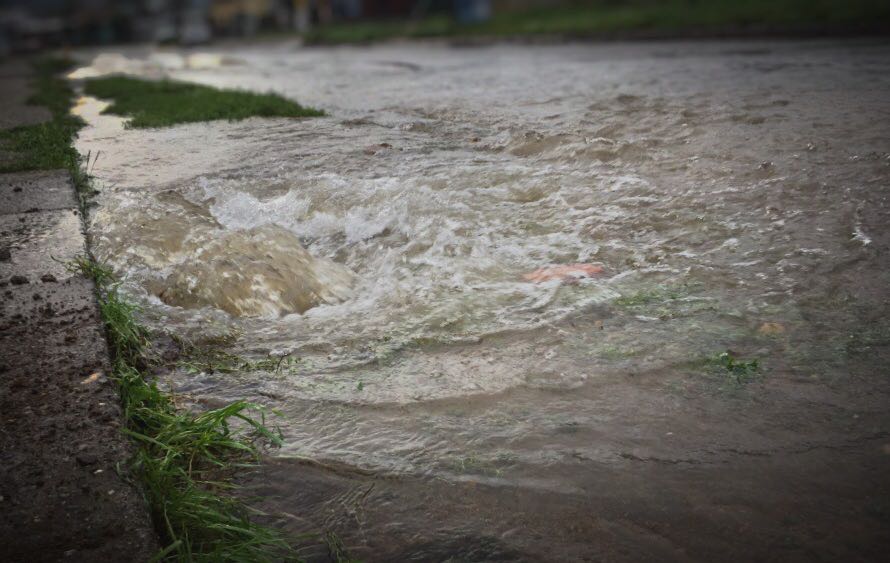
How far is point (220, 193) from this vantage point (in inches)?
171

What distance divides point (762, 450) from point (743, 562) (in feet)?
1.57

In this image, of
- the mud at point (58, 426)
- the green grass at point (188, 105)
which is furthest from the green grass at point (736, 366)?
the green grass at point (188, 105)

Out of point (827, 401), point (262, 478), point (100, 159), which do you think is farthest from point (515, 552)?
point (100, 159)

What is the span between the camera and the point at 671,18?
14.7m

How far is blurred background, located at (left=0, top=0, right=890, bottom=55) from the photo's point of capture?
1229 cm

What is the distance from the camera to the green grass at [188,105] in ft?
21.5

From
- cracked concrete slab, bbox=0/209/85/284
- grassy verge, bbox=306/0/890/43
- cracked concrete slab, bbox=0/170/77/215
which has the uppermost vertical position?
grassy verge, bbox=306/0/890/43

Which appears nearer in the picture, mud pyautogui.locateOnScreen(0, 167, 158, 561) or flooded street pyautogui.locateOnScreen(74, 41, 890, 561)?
mud pyautogui.locateOnScreen(0, 167, 158, 561)

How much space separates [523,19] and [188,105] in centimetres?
1492

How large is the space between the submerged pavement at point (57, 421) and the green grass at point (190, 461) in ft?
0.23

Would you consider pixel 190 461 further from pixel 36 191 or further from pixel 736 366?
pixel 36 191

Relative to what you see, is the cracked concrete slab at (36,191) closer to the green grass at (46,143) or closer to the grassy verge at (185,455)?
the green grass at (46,143)

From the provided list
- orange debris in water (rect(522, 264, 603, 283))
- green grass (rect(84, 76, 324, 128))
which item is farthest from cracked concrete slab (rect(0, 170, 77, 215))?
orange debris in water (rect(522, 264, 603, 283))

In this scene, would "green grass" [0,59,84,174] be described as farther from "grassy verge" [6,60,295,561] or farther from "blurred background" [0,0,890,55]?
"blurred background" [0,0,890,55]
